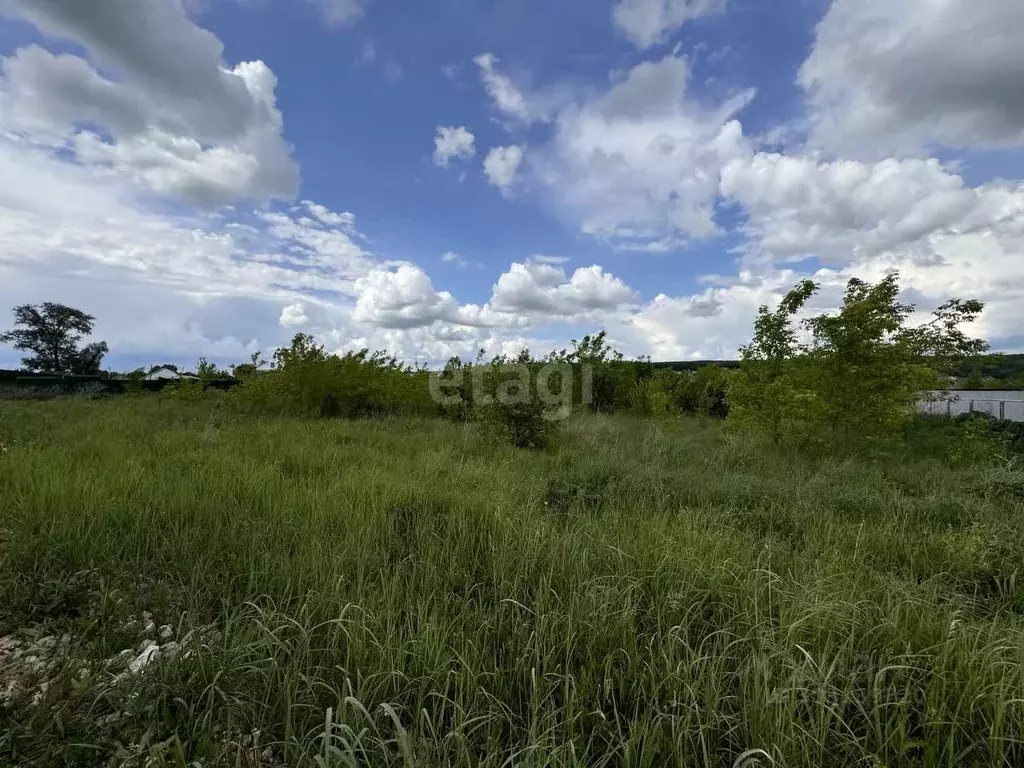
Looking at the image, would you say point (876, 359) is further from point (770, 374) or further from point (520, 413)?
point (520, 413)

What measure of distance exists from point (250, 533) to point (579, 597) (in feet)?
7.08

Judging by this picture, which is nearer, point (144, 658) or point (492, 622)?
point (144, 658)

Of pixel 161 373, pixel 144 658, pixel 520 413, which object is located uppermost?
pixel 161 373

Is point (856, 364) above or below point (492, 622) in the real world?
above

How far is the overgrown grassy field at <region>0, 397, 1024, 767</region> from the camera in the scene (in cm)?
154

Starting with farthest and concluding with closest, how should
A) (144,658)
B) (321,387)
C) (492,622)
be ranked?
(321,387) < (492,622) < (144,658)

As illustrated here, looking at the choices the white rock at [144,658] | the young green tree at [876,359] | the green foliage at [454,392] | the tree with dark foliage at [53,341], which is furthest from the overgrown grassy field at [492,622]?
the tree with dark foliage at [53,341]

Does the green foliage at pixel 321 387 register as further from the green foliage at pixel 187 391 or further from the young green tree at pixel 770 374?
the young green tree at pixel 770 374

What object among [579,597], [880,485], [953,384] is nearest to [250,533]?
[579,597]

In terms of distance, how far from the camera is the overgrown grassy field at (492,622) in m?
1.54

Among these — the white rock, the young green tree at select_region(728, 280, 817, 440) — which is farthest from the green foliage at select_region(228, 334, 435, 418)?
the white rock

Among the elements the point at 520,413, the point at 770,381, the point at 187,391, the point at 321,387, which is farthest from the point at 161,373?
the point at 770,381

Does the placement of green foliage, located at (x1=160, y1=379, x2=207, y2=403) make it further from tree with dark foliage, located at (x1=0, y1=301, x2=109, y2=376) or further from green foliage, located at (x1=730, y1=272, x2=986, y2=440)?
tree with dark foliage, located at (x1=0, y1=301, x2=109, y2=376)

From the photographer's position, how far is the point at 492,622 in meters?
2.19
